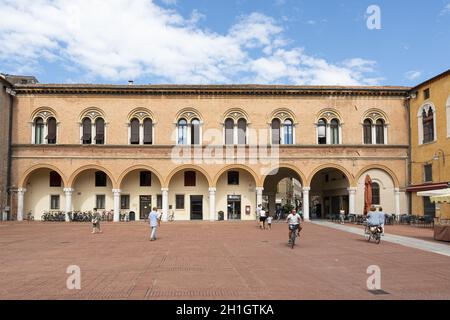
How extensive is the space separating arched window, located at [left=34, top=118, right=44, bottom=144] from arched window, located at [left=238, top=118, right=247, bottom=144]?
15.5 metres

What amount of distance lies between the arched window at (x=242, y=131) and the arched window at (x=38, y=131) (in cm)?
1548

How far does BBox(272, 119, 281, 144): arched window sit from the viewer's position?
33562 mm

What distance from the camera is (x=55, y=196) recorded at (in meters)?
34.5

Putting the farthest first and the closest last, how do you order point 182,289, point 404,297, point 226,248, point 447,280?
point 226,248 → point 447,280 → point 182,289 → point 404,297

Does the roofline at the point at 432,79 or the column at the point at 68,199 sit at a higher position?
the roofline at the point at 432,79

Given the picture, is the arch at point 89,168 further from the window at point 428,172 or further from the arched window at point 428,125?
the arched window at point 428,125

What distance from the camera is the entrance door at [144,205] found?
34.7 metres

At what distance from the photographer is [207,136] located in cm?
3344

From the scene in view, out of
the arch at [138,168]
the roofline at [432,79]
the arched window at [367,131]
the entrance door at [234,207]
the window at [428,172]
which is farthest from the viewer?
the entrance door at [234,207]

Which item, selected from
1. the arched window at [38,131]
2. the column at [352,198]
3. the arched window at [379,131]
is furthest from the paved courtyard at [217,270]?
the arched window at [379,131]

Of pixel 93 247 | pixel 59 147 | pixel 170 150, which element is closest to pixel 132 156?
pixel 170 150

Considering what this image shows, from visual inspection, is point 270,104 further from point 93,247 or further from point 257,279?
point 257,279

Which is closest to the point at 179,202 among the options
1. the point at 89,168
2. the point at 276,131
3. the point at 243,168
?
the point at 243,168

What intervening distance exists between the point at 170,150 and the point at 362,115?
15.4 meters
